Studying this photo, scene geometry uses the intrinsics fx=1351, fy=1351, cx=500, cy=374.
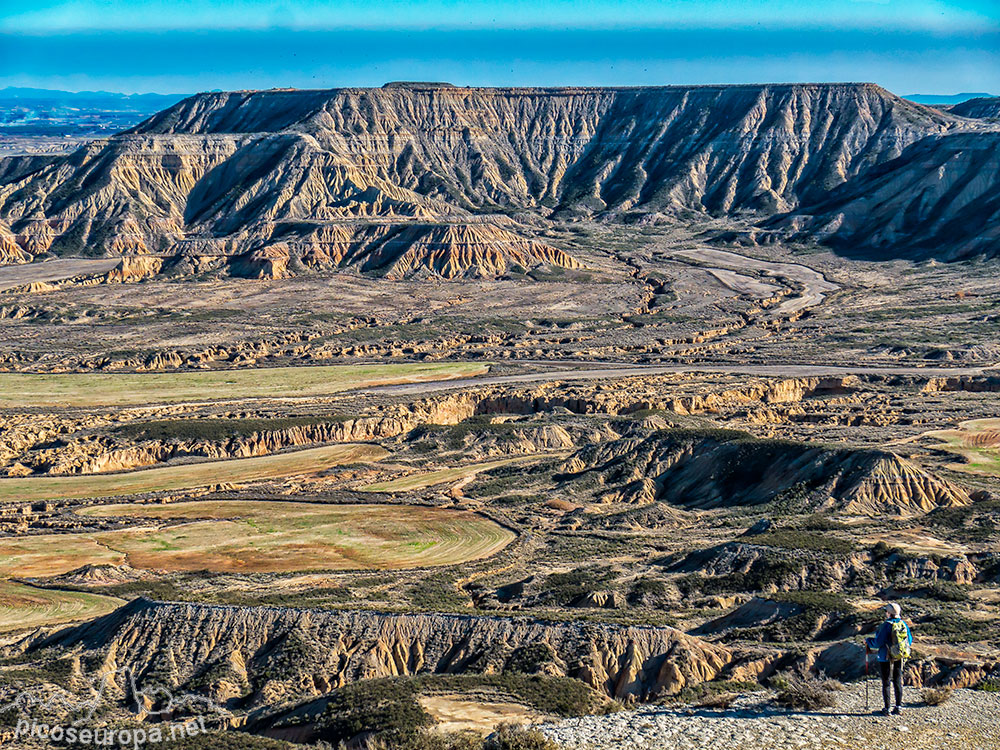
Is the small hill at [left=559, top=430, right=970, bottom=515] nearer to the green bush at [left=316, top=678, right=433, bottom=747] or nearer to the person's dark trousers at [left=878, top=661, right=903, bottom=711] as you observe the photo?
the green bush at [left=316, top=678, right=433, bottom=747]

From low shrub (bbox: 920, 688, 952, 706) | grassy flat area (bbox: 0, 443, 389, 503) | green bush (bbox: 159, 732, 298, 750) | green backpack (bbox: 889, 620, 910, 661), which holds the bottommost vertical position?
grassy flat area (bbox: 0, 443, 389, 503)

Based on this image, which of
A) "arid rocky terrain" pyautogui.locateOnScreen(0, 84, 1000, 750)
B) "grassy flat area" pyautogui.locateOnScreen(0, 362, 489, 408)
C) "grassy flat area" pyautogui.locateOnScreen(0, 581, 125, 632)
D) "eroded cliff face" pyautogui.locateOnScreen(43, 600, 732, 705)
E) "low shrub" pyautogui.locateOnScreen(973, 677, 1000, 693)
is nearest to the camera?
"low shrub" pyautogui.locateOnScreen(973, 677, 1000, 693)

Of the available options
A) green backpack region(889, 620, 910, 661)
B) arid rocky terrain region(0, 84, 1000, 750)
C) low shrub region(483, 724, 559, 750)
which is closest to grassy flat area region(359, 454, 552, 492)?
arid rocky terrain region(0, 84, 1000, 750)

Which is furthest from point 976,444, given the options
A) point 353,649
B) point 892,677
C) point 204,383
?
point 204,383

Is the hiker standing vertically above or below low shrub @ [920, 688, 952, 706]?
above

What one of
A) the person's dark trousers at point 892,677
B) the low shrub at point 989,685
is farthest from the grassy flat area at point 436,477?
the person's dark trousers at point 892,677

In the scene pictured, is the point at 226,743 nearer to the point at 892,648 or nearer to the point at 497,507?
the point at 892,648
